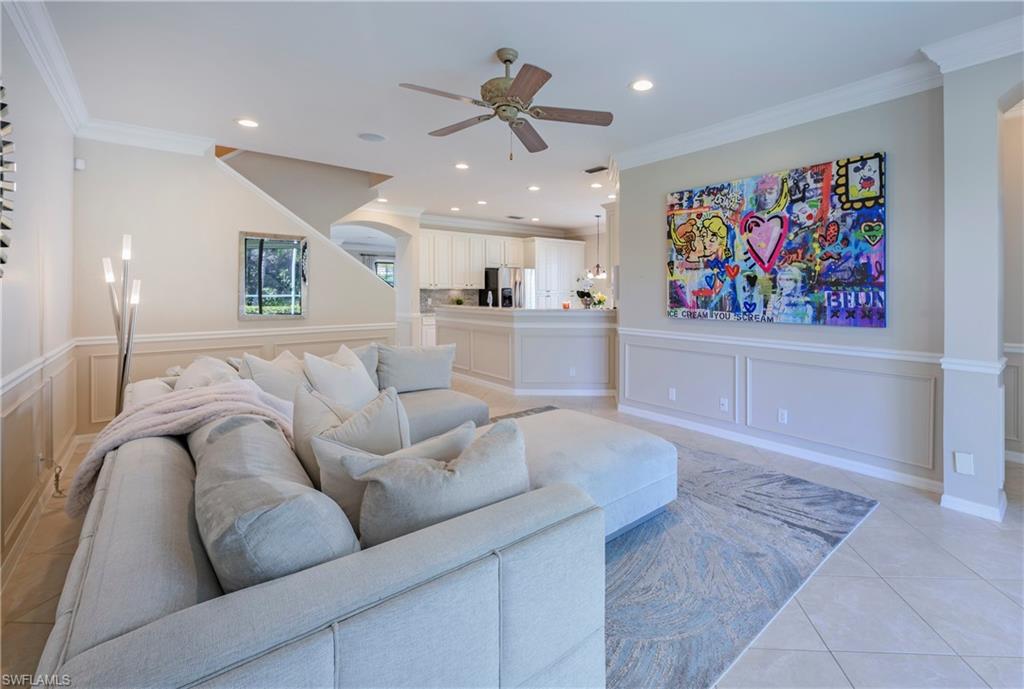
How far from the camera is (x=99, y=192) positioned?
4086mm

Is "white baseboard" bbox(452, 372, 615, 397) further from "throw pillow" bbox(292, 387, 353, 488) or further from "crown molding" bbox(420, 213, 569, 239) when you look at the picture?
"throw pillow" bbox(292, 387, 353, 488)

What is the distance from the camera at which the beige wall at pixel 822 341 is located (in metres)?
3.14

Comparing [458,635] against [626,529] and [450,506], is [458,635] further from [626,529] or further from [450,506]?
[626,529]

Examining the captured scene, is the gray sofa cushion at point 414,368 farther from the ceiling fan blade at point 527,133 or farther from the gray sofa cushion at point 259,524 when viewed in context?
the gray sofa cushion at point 259,524

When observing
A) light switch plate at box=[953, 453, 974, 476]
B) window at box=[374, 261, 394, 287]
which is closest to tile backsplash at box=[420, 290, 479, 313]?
window at box=[374, 261, 394, 287]

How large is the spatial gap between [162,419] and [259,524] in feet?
4.11

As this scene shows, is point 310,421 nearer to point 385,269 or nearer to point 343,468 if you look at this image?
point 343,468

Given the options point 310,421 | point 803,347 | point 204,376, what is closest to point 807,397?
point 803,347

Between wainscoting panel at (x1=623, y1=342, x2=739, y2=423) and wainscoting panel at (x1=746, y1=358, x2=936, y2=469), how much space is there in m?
0.20

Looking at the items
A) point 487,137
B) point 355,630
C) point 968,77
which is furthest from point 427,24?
point 968,77

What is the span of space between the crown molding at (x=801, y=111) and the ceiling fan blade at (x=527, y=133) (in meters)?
1.79

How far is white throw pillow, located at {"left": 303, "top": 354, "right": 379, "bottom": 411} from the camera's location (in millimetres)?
3025

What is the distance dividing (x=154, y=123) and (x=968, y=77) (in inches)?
222

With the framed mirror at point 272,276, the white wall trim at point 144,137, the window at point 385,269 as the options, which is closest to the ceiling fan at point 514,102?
the white wall trim at point 144,137
